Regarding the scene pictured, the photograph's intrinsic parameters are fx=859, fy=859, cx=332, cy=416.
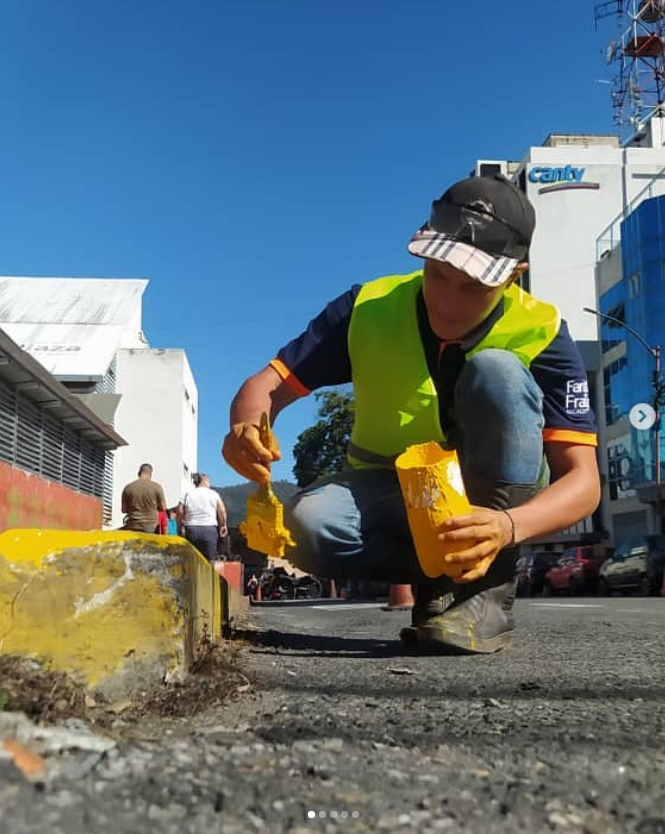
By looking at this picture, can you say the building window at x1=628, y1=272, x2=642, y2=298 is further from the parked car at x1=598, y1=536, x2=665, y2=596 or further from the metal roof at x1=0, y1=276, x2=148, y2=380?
the metal roof at x1=0, y1=276, x2=148, y2=380

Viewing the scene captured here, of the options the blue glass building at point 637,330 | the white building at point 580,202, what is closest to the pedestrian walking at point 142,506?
the blue glass building at point 637,330

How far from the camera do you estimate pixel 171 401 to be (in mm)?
31672

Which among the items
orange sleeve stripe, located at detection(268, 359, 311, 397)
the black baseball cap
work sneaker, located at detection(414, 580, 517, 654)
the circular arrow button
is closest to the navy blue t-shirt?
orange sleeve stripe, located at detection(268, 359, 311, 397)

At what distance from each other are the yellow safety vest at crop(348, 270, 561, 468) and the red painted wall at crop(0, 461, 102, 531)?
5690 millimetres

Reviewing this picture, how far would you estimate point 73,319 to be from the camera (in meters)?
32.5

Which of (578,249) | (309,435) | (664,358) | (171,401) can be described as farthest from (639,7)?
(171,401)

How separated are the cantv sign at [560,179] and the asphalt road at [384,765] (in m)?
51.8

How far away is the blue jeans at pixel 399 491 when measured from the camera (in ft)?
8.58

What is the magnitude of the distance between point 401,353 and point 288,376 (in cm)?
41

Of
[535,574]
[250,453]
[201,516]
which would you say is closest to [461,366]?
[250,453]

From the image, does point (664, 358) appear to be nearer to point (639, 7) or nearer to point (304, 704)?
point (639, 7)

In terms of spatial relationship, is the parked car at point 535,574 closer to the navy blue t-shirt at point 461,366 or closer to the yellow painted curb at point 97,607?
the navy blue t-shirt at point 461,366

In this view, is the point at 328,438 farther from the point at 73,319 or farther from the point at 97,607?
the point at 97,607

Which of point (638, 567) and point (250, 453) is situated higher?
point (250, 453)
